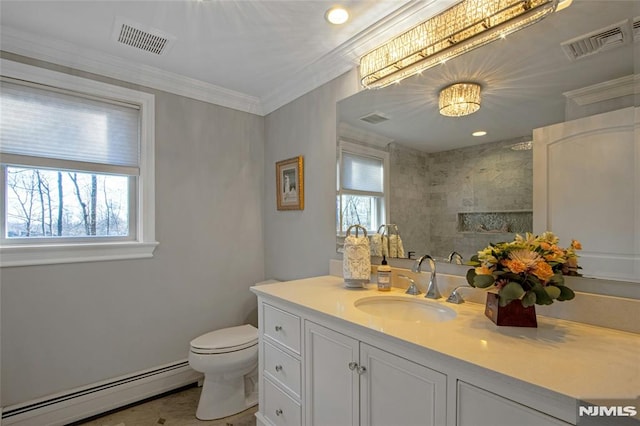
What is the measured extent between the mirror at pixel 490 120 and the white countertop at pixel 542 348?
0.39 meters

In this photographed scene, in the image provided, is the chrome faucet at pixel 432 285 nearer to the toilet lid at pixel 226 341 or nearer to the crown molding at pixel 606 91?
the crown molding at pixel 606 91

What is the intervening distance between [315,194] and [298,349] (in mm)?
1117

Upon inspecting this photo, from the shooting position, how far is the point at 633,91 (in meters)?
0.99

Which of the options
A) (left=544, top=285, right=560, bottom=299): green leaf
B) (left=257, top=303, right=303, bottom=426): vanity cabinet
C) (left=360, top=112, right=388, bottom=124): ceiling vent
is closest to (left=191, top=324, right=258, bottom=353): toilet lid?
(left=257, top=303, right=303, bottom=426): vanity cabinet

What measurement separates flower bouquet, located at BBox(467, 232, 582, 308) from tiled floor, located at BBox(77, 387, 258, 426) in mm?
1698

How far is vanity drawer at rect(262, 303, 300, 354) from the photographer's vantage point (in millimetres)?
1435

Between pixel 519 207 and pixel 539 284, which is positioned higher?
pixel 519 207

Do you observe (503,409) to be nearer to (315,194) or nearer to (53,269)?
(315,194)

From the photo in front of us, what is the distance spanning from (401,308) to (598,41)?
1.26 metres

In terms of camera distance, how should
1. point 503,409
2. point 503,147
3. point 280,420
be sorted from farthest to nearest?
point 280,420, point 503,147, point 503,409

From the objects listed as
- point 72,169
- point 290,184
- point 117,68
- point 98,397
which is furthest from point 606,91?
point 98,397

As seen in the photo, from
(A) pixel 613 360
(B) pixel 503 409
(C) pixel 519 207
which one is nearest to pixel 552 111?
(C) pixel 519 207

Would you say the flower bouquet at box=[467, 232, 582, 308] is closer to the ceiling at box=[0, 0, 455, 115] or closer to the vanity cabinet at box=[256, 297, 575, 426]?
the vanity cabinet at box=[256, 297, 575, 426]

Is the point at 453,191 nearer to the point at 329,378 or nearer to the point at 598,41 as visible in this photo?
the point at 598,41
